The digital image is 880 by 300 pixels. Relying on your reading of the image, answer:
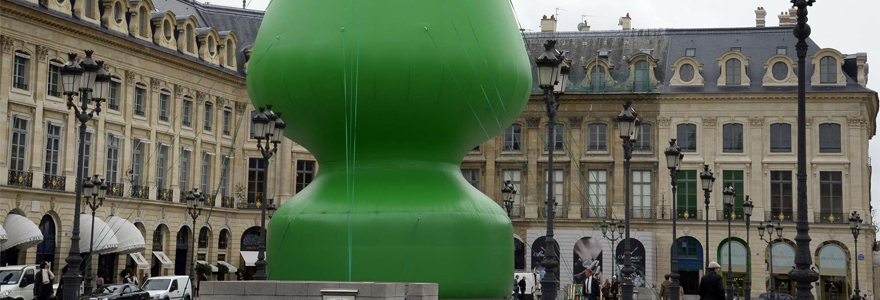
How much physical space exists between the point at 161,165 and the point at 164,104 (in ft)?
7.50

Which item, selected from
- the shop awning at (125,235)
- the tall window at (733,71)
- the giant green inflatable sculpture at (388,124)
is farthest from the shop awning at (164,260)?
the giant green inflatable sculpture at (388,124)

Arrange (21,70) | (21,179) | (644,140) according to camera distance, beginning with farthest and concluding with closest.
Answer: (644,140), (21,70), (21,179)

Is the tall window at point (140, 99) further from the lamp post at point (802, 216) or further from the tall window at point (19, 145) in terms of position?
the lamp post at point (802, 216)

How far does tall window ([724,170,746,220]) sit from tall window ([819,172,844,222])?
3216 mm

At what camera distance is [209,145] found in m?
46.7

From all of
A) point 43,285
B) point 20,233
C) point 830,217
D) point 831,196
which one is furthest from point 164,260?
point 831,196

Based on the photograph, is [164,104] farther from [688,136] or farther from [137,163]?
[688,136]

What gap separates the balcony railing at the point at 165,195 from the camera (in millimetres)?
43344

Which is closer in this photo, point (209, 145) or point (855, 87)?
point (209, 145)

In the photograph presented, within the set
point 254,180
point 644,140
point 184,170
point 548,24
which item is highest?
point 548,24

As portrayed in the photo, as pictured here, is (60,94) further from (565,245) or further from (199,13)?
(565,245)

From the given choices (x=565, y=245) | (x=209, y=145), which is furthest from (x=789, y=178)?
(x=209, y=145)

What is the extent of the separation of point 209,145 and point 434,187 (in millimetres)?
32359

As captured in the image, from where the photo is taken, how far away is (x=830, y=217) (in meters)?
49.5
